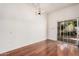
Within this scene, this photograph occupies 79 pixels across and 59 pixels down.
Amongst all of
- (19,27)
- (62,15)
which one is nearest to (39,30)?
(19,27)

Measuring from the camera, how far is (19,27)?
2949mm

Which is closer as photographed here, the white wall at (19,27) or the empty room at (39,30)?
the empty room at (39,30)

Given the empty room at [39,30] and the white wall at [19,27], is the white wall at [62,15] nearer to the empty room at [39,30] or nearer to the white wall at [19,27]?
the empty room at [39,30]

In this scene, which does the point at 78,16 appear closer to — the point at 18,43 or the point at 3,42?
the point at 18,43

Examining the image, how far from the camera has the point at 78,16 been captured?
2.52 metres

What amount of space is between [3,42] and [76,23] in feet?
8.41

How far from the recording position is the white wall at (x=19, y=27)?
2643mm

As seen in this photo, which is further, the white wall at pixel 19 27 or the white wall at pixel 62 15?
the white wall at pixel 19 27

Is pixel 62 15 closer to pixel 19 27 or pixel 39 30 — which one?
pixel 39 30

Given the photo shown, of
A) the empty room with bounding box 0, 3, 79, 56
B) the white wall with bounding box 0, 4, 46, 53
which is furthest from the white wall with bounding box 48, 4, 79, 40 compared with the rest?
the white wall with bounding box 0, 4, 46, 53

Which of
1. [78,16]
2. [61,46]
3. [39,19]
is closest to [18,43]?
[39,19]

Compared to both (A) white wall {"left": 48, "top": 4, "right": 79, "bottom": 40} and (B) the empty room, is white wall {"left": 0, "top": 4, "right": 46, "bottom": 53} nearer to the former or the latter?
(B) the empty room

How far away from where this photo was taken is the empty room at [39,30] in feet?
7.81

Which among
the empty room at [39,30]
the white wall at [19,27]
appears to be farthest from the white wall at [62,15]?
the white wall at [19,27]
